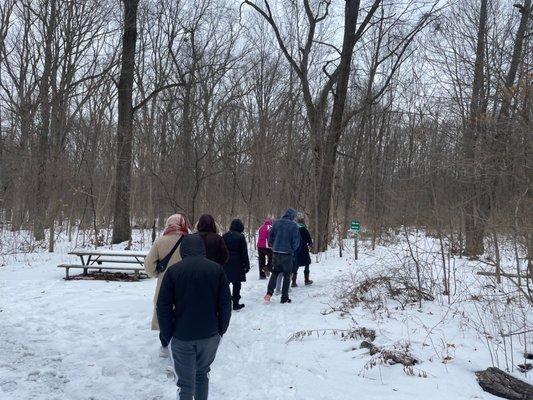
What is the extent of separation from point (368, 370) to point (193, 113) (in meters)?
16.1

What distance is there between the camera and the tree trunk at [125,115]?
655 inches

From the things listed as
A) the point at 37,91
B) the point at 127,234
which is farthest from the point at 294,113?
the point at 37,91

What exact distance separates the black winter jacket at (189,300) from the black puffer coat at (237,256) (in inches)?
171

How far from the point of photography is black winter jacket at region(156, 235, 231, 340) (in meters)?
3.68

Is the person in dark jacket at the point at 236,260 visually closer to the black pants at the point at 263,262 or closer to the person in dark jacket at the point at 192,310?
the black pants at the point at 263,262

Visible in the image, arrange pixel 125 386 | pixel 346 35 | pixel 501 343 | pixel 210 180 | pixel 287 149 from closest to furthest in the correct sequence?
pixel 125 386, pixel 501 343, pixel 346 35, pixel 287 149, pixel 210 180

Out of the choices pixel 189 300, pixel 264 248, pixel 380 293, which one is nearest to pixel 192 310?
pixel 189 300

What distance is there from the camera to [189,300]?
3689 mm

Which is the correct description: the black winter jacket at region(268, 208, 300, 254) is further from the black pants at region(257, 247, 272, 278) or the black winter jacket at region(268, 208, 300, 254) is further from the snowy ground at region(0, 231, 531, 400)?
the black pants at region(257, 247, 272, 278)

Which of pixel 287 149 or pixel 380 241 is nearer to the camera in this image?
pixel 287 149

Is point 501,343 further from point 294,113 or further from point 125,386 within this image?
point 294,113

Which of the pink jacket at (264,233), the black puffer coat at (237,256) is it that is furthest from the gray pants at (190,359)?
the pink jacket at (264,233)

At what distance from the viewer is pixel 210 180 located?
2348 cm

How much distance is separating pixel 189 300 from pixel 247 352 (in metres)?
2.78
